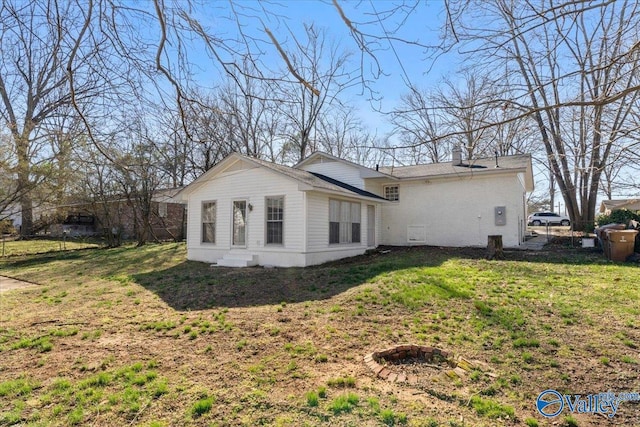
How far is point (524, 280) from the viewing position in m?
7.57

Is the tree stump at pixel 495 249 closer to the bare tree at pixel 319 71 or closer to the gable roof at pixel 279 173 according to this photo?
the gable roof at pixel 279 173

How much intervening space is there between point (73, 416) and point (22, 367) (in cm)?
166

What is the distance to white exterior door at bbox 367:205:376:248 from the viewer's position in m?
14.0

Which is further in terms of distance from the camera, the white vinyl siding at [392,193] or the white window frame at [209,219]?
the white vinyl siding at [392,193]

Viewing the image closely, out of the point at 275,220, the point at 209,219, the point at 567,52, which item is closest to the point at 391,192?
the point at 275,220

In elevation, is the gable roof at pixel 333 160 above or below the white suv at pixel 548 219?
above

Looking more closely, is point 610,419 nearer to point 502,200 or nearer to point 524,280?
point 524,280

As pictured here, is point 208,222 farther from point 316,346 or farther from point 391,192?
point 316,346

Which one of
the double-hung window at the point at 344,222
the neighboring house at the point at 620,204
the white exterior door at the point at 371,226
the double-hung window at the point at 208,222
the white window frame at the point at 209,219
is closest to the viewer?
the double-hung window at the point at 344,222

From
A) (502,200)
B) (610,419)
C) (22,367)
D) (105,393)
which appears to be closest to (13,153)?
(22,367)

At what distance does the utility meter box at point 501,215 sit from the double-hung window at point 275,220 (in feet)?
26.9

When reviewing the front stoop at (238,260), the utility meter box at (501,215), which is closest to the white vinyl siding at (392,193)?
the utility meter box at (501,215)

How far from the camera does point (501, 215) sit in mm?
13312

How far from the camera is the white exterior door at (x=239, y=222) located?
11734 millimetres
